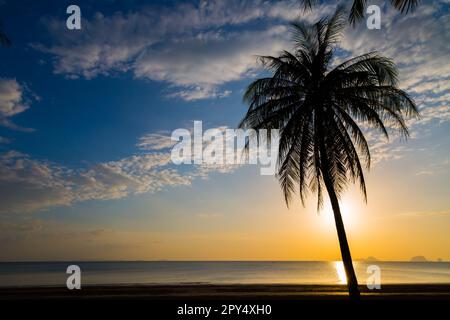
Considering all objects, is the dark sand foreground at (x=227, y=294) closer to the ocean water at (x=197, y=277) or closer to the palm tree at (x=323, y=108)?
the palm tree at (x=323, y=108)

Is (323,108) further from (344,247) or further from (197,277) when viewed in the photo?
(197,277)

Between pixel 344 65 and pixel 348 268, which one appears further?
pixel 344 65

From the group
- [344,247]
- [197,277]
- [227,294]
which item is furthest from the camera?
[197,277]

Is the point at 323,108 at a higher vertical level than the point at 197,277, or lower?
higher

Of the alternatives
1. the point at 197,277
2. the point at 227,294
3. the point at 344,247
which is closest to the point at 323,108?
the point at 344,247

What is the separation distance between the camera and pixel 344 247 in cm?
1300

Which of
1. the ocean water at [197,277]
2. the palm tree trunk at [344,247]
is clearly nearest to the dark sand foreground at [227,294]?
the palm tree trunk at [344,247]

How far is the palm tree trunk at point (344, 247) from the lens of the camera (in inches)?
498

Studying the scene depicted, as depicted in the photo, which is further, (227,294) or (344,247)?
(227,294)

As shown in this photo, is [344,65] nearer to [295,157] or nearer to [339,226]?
[295,157]

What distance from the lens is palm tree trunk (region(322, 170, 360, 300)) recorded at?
12.6 m
